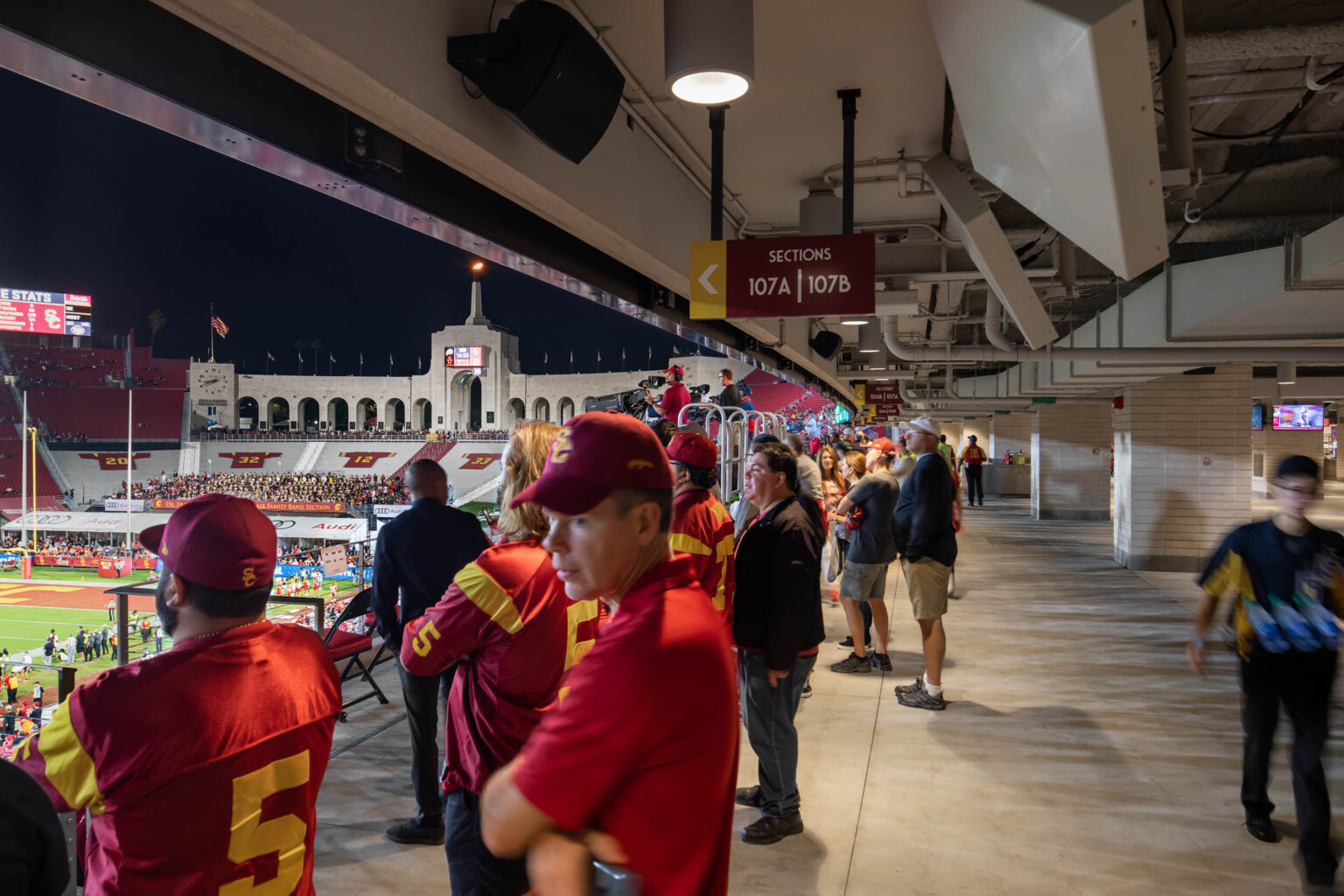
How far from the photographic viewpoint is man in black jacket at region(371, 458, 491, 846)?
324cm

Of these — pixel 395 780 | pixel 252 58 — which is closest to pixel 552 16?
pixel 252 58

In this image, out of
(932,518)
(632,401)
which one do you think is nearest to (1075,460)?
(932,518)

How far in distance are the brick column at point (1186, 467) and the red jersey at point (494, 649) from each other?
11.6 metres

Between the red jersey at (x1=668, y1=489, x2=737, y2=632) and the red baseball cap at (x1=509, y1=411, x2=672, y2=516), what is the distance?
2.24 m

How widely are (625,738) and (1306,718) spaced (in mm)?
3581

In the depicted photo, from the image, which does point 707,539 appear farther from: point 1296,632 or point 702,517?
point 1296,632

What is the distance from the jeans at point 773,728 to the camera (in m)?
3.38


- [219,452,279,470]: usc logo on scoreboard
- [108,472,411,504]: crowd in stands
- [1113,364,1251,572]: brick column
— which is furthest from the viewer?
[219,452,279,470]: usc logo on scoreboard

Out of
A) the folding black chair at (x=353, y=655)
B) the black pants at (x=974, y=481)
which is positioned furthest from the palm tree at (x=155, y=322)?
the folding black chair at (x=353, y=655)

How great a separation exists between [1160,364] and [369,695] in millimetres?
9047

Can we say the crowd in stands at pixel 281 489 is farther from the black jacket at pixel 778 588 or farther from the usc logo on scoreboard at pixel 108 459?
the black jacket at pixel 778 588

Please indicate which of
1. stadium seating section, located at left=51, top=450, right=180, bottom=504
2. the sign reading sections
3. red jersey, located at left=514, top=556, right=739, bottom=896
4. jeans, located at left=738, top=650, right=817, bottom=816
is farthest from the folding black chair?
stadium seating section, located at left=51, top=450, right=180, bottom=504

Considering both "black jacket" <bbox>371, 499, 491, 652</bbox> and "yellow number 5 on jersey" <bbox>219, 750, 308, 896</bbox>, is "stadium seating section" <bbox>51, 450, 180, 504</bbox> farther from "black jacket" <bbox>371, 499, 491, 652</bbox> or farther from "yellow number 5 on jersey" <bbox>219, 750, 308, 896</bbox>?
"yellow number 5 on jersey" <bbox>219, 750, 308, 896</bbox>

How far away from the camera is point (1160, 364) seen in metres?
8.55
